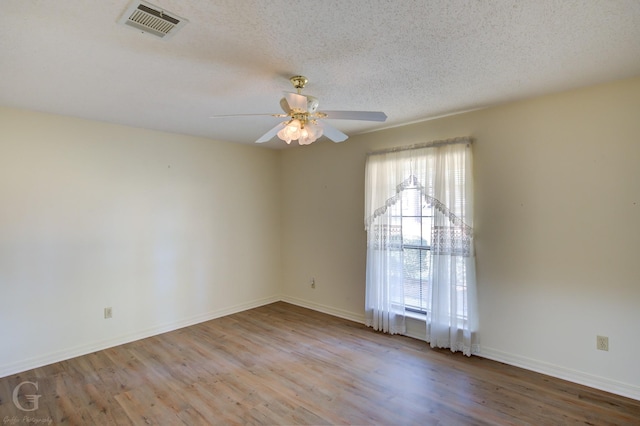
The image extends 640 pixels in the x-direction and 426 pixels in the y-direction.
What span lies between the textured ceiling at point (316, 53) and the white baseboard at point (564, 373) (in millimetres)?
2393

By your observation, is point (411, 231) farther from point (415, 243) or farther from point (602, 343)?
point (602, 343)

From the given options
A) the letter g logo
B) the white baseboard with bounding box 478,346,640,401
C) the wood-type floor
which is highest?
the white baseboard with bounding box 478,346,640,401

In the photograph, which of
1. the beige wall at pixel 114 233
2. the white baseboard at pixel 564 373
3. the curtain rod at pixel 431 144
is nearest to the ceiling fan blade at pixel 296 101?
the curtain rod at pixel 431 144

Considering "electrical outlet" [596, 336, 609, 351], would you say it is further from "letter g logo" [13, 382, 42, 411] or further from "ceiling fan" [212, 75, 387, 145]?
"letter g logo" [13, 382, 42, 411]

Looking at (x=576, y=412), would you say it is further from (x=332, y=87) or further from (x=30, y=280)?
(x=30, y=280)

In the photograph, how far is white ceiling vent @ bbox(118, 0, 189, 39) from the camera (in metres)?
1.61

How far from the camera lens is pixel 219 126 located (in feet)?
12.6

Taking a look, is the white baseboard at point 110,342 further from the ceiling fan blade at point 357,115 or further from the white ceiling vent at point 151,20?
the ceiling fan blade at point 357,115

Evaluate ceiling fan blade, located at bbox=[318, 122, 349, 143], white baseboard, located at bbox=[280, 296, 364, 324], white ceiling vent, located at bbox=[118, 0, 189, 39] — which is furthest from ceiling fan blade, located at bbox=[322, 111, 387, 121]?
white baseboard, located at bbox=[280, 296, 364, 324]

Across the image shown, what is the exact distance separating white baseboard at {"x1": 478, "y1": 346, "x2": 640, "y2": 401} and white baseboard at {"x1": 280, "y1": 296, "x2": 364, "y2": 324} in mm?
1566

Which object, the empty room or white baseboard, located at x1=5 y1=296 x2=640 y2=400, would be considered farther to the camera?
white baseboard, located at x1=5 y1=296 x2=640 y2=400

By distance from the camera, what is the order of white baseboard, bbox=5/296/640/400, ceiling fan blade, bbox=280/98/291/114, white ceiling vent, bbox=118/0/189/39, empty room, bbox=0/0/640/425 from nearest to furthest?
white ceiling vent, bbox=118/0/189/39
empty room, bbox=0/0/640/425
ceiling fan blade, bbox=280/98/291/114
white baseboard, bbox=5/296/640/400

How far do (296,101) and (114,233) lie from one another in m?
2.85

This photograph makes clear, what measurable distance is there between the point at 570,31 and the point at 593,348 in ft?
8.03
